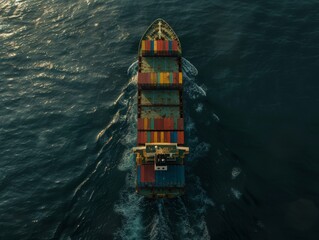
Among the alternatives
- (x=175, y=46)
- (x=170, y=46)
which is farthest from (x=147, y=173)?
(x=175, y=46)

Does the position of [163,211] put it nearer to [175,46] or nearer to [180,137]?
[180,137]

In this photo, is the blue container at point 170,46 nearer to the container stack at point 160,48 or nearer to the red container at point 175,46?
the container stack at point 160,48

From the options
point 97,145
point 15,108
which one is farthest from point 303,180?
point 15,108

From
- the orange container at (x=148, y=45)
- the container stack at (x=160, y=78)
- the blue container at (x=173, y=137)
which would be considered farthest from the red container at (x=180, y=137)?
the orange container at (x=148, y=45)

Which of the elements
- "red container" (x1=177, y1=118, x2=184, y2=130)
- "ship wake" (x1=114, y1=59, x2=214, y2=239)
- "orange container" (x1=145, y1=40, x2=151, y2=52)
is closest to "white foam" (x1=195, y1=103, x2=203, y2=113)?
"ship wake" (x1=114, y1=59, x2=214, y2=239)

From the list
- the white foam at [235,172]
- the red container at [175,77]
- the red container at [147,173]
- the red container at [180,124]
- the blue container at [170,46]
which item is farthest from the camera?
the blue container at [170,46]

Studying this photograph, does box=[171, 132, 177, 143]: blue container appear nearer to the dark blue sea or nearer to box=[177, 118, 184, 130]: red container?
box=[177, 118, 184, 130]: red container
